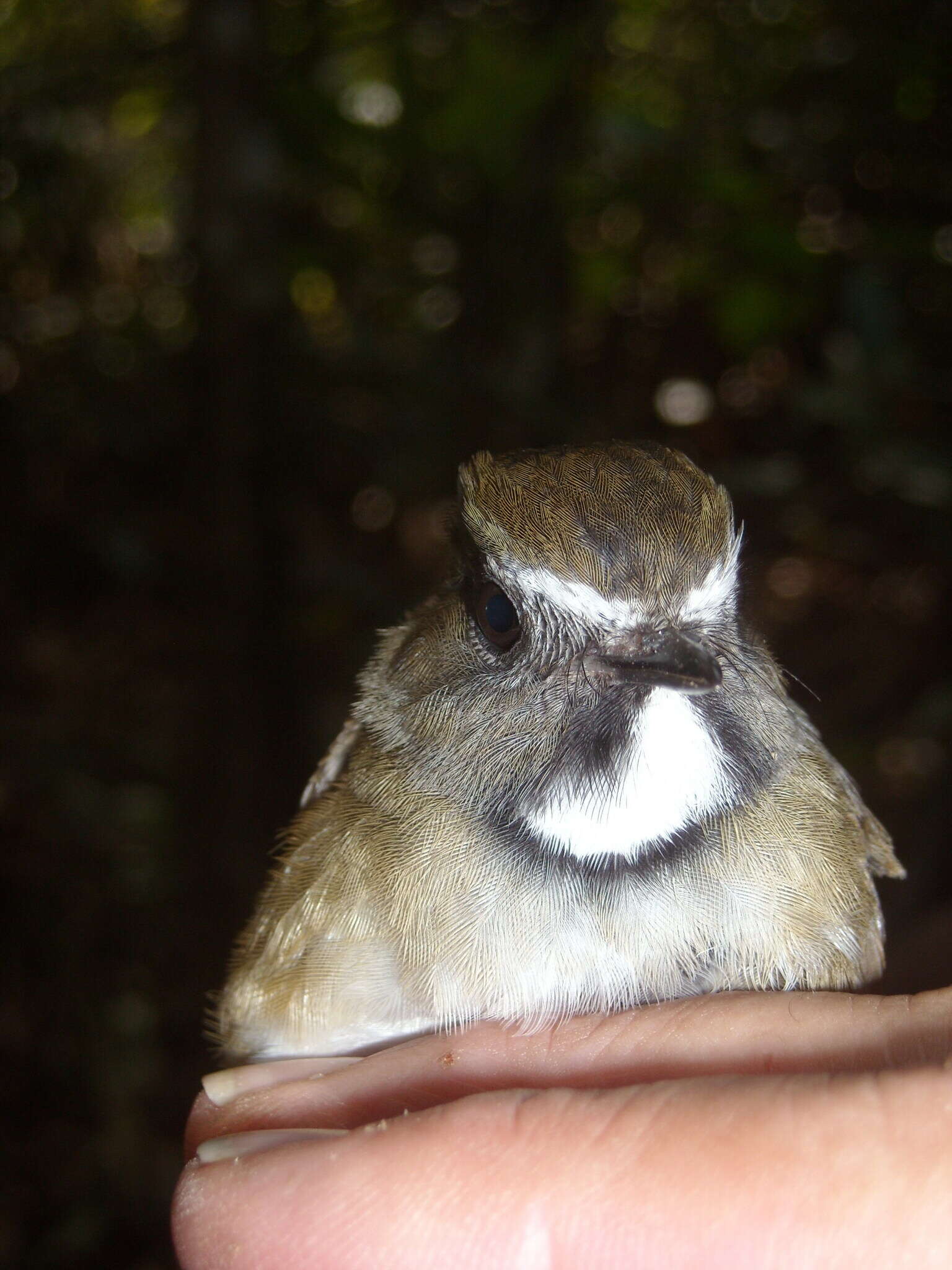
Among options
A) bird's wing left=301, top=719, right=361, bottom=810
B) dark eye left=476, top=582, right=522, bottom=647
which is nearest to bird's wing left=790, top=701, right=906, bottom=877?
dark eye left=476, top=582, right=522, bottom=647

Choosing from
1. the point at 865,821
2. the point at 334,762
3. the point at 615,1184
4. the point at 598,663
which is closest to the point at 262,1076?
the point at 334,762

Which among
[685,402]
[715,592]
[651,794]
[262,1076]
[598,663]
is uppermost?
[685,402]

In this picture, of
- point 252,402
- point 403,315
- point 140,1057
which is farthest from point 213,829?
point 403,315

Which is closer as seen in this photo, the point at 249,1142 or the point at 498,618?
the point at 249,1142

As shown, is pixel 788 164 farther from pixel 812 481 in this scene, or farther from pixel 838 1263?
pixel 838 1263

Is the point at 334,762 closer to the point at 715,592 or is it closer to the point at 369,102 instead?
the point at 715,592

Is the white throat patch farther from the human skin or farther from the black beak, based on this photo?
the human skin

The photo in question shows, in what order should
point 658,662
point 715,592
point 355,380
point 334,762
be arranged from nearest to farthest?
point 658,662 → point 715,592 → point 334,762 → point 355,380
